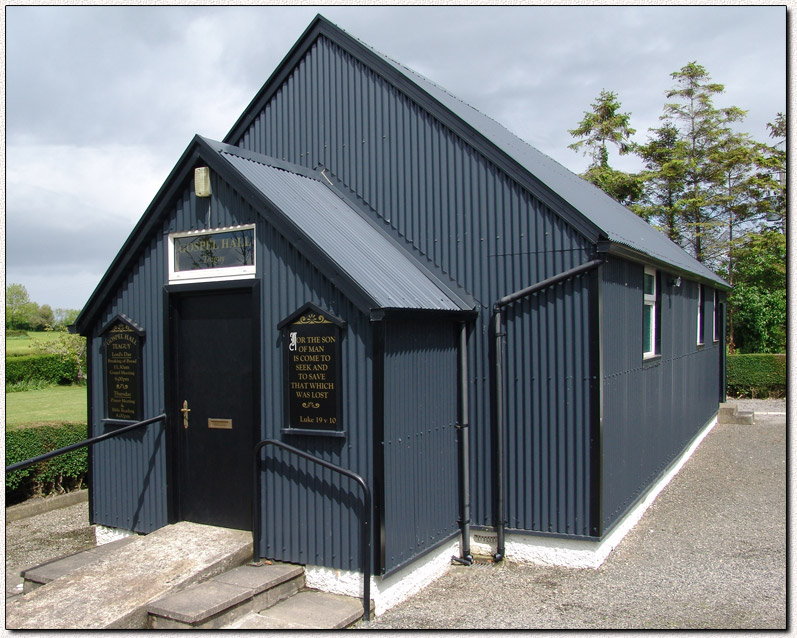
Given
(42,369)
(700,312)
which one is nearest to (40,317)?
(42,369)

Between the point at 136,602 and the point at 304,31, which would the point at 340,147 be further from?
the point at 136,602

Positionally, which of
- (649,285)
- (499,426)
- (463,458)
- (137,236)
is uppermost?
(137,236)

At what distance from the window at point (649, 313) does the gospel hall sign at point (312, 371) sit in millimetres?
5152

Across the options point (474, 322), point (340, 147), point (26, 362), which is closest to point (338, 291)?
point (474, 322)

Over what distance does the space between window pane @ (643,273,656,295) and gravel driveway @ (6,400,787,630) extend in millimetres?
3022

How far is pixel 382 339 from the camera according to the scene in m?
6.14

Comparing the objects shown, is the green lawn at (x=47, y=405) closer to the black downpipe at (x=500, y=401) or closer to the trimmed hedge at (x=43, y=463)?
the trimmed hedge at (x=43, y=463)

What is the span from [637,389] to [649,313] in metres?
1.86

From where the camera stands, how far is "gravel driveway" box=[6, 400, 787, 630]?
19.4ft

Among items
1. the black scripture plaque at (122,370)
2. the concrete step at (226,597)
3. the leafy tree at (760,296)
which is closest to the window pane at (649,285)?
the concrete step at (226,597)

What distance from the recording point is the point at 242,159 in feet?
24.1

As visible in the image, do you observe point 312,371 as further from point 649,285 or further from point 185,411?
point 649,285

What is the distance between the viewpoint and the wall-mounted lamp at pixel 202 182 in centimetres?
700

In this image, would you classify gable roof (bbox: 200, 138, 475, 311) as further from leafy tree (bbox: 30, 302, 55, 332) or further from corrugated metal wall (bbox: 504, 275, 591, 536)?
leafy tree (bbox: 30, 302, 55, 332)
